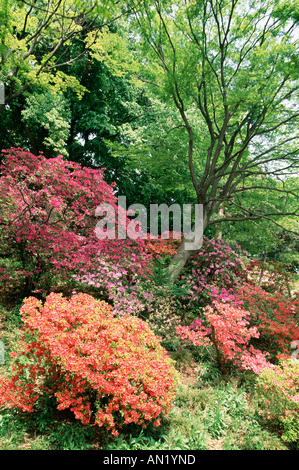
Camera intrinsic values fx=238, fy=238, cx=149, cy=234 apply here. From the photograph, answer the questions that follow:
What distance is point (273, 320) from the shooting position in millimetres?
4844

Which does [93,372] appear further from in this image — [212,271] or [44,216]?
[212,271]

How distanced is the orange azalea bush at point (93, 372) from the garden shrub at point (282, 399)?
1.22 meters

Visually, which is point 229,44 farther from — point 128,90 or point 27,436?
point 27,436

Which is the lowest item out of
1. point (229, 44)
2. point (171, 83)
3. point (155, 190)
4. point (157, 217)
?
point (157, 217)

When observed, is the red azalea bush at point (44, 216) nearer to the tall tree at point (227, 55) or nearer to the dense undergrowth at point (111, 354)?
the dense undergrowth at point (111, 354)

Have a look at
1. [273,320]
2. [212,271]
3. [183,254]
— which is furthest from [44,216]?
[273,320]

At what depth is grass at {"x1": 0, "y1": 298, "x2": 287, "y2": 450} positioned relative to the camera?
2.23 meters

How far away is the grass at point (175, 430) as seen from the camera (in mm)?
2232

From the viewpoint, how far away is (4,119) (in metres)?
9.08

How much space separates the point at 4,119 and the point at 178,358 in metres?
10.2

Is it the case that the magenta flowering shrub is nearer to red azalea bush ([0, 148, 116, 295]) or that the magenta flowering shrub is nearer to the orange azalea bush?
red azalea bush ([0, 148, 116, 295])

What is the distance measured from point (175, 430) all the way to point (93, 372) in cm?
114

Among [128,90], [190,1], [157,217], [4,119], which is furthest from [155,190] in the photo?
[4,119]

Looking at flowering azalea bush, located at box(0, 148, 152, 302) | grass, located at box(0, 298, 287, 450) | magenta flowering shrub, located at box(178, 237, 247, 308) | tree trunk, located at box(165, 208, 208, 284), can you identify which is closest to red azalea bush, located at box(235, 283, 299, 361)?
magenta flowering shrub, located at box(178, 237, 247, 308)
